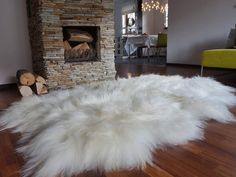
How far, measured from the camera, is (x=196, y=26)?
15.8 ft

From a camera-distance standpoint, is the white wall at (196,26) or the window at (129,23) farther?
the window at (129,23)

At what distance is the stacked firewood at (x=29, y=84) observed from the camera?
2696 mm

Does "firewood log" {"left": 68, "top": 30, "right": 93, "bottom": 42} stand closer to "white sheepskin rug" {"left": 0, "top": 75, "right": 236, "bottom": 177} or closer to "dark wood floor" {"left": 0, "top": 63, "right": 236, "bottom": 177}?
"white sheepskin rug" {"left": 0, "top": 75, "right": 236, "bottom": 177}

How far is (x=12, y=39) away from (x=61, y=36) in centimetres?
77

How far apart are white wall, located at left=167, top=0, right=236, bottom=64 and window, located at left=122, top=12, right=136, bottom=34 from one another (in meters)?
3.11

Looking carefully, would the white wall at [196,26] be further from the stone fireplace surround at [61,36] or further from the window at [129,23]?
the window at [129,23]

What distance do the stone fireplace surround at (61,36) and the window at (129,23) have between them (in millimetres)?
5064

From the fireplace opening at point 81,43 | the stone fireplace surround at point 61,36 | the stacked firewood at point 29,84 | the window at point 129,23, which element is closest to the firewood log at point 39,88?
the stacked firewood at point 29,84

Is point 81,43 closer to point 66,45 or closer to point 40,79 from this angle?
point 66,45

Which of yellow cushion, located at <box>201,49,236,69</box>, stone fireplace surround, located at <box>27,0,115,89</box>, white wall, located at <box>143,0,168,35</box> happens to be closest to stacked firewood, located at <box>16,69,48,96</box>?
stone fireplace surround, located at <box>27,0,115,89</box>

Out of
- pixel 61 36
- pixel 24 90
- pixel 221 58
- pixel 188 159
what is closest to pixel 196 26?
pixel 221 58

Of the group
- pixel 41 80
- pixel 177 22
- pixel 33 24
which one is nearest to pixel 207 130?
pixel 41 80

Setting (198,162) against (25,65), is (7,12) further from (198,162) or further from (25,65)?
(198,162)

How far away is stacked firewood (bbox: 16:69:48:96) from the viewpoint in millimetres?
2696
